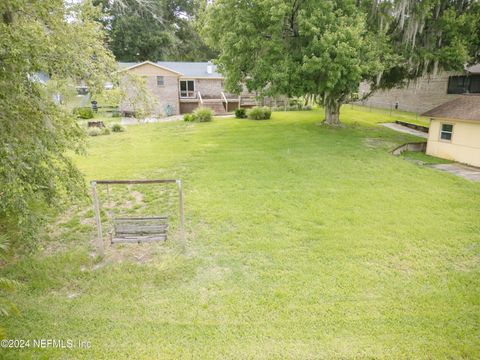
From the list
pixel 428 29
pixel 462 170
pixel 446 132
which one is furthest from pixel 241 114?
pixel 462 170

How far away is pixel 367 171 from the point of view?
11.8 metres

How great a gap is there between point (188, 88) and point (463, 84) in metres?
21.1

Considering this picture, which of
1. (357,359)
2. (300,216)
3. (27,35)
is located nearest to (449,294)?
(357,359)

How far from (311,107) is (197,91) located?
32.9 ft

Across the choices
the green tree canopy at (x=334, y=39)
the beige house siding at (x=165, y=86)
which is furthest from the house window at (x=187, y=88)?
the green tree canopy at (x=334, y=39)

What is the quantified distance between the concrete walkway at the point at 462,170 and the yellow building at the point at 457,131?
456 millimetres

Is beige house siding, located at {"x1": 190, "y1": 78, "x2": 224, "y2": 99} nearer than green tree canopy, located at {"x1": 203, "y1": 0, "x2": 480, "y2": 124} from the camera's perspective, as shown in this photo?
No

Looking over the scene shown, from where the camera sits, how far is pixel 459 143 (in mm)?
13344

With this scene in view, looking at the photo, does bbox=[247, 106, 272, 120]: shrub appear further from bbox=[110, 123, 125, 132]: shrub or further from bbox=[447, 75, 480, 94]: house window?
bbox=[447, 75, 480, 94]: house window

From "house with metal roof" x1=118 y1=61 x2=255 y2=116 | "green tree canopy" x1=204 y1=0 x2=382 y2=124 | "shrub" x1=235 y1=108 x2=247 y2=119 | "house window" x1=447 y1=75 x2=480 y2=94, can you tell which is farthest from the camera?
"house with metal roof" x1=118 y1=61 x2=255 y2=116

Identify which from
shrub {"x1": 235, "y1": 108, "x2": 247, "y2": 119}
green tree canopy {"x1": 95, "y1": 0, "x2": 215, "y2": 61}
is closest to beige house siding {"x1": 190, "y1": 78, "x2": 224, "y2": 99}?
shrub {"x1": 235, "y1": 108, "x2": 247, "y2": 119}

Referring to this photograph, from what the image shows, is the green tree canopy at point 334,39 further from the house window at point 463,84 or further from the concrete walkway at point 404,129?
the house window at point 463,84

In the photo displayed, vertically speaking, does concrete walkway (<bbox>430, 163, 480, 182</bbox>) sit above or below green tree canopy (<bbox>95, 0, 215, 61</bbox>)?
below

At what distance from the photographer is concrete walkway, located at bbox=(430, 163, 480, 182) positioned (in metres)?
11.6
